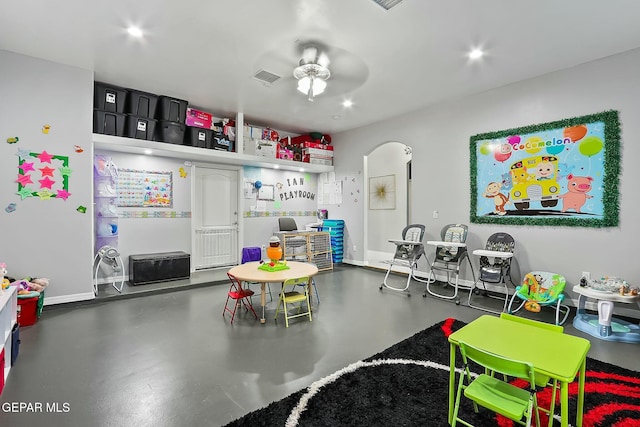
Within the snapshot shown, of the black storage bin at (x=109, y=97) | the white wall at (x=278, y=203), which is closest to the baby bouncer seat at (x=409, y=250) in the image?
the white wall at (x=278, y=203)

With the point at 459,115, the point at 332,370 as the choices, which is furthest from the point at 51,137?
the point at 459,115

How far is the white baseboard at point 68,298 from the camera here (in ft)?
12.6

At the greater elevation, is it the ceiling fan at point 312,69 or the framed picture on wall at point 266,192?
the ceiling fan at point 312,69

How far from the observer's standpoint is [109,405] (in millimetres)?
2010

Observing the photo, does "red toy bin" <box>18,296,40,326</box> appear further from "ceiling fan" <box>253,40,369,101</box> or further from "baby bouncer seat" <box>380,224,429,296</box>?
"baby bouncer seat" <box>380,224,429,296</box>

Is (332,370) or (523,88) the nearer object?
(332,370)

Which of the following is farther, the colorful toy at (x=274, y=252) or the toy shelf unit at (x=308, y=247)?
the toy shelf unit at (x=308, y=247)

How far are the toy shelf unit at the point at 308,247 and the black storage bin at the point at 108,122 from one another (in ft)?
10.5

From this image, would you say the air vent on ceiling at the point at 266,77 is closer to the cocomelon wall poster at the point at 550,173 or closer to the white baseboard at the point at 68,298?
the cocomelon wall poster at the point at 550,173

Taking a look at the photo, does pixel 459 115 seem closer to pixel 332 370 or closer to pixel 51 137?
pixel 332 370

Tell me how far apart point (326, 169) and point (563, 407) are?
6.26 m

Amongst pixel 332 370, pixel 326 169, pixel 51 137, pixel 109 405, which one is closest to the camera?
pixel 109 405

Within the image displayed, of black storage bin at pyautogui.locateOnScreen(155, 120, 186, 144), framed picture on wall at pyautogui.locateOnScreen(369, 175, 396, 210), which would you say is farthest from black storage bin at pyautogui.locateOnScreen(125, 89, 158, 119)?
framed picture on wall at pyautogui.locateOnScreen(369, 175, 396, 210)

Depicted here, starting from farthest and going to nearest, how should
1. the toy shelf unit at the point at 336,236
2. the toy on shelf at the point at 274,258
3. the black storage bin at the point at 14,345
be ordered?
the toy shelf unit at the point at 336,236, the toy on shelf at the point at 274,258, the black storage bin at the point at 14,345
